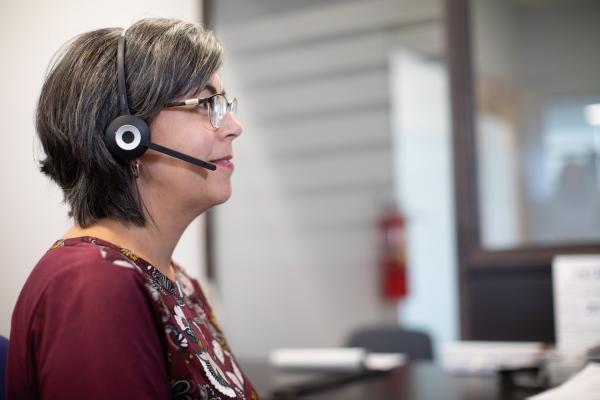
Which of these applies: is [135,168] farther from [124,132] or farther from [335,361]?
[335,361]

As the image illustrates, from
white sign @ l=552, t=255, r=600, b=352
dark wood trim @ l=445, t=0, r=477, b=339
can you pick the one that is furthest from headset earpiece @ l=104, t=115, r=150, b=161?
dark wood trim @ l=445, t=0, r=477, b=339

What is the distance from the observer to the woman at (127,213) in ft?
2.99

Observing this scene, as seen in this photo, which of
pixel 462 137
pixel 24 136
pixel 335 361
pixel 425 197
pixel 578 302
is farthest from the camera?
pixel 425 197

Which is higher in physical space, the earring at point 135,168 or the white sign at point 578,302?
the earring at point 135,168

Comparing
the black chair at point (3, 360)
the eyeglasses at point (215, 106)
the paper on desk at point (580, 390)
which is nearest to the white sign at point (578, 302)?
the paper on desk at point (580, 390)

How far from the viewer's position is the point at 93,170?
115 cm

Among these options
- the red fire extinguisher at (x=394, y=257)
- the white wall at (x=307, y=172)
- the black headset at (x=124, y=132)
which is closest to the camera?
the black headset at (x=124, y=132)

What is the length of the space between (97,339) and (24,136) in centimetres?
46

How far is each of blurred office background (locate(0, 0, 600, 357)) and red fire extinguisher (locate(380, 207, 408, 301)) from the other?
0.22 feet

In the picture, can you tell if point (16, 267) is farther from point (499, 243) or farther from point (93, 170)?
point (499, 243)

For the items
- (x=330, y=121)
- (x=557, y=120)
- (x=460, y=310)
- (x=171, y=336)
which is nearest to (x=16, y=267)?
(x=171, y=336)

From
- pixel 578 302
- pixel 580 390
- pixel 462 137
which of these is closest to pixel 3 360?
pixel 580 390

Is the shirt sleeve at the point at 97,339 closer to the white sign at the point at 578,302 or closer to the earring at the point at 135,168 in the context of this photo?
the earring at the point at 135,168

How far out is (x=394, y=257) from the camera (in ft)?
16.6
